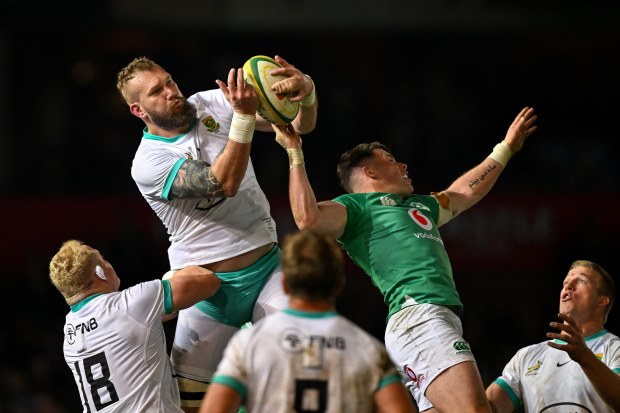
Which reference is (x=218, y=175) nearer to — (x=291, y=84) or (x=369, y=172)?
(x=291, y=84)

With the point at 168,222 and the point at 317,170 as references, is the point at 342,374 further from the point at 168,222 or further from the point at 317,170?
the point at 317,170

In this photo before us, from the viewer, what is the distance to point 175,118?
6.00 meters

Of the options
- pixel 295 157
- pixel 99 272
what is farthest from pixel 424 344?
pixel 99 272

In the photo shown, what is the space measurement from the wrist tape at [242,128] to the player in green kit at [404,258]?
0.46 m

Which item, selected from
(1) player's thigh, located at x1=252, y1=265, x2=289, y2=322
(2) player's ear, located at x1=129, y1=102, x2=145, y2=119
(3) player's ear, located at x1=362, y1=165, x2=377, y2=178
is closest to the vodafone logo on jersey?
(3) player's ear, located at x1=362, y1=165, x2=377, y2=178

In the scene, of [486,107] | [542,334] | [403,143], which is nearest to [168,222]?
[542,334]

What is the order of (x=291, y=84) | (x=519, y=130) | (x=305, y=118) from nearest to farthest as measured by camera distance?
(x=291, y=84)
(x=305, y=118)
(x=519, y=130)

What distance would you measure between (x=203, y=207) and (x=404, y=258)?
3.98ft

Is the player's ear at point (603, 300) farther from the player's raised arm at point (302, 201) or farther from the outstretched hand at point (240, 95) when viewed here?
the outstretched hand at point (240, 95)

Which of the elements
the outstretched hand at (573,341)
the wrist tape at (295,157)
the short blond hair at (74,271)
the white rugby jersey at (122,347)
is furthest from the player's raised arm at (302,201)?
the outstretched hand at (573,341)

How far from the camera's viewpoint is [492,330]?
12688mm

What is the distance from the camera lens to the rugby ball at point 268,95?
228 inches

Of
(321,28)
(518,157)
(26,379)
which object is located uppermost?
(321,28)

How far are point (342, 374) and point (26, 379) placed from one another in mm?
8337
